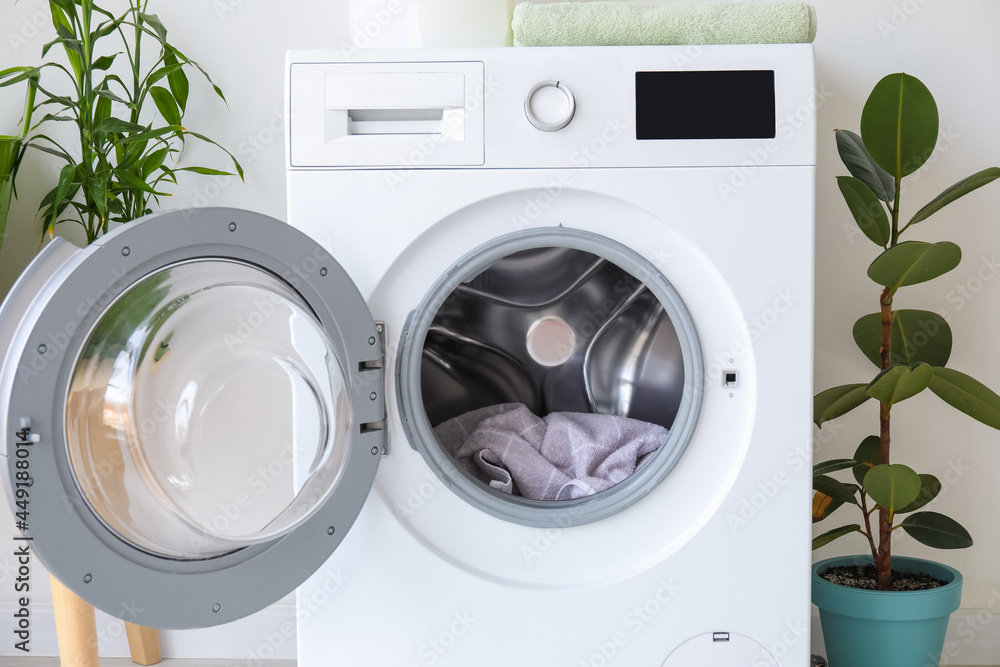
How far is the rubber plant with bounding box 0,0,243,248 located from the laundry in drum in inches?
21.1

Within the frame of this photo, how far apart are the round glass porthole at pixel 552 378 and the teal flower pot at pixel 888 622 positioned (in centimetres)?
45

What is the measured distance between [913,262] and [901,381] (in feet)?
0.59

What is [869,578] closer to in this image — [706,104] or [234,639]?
[706,104]

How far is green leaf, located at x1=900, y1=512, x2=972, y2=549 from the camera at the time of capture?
4.13 feet

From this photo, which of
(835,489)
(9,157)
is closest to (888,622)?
(835,489)

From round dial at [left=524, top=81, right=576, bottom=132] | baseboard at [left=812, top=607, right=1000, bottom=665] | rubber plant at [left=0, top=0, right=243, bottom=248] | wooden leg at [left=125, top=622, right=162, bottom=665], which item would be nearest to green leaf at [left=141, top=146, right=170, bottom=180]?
rubber plant at [left=0, top=0, right=243, bottom=248]

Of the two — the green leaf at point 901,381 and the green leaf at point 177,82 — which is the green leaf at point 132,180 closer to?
the green leaf at point 177,82

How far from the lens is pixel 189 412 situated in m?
0.83

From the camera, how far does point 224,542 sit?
2.72ft

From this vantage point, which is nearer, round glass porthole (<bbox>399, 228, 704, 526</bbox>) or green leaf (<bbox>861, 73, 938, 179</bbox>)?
round glass porthole (<bbox>399, 228, 704, 526</bbox>)

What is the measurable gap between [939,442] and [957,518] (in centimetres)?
15

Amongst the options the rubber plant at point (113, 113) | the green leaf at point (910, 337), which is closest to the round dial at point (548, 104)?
the rubber plant at point (113, 113)

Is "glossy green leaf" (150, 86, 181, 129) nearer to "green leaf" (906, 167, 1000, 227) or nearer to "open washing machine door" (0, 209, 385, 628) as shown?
"open washing machine door" (0, 209, 385, 628)

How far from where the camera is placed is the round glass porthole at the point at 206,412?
0.77m
